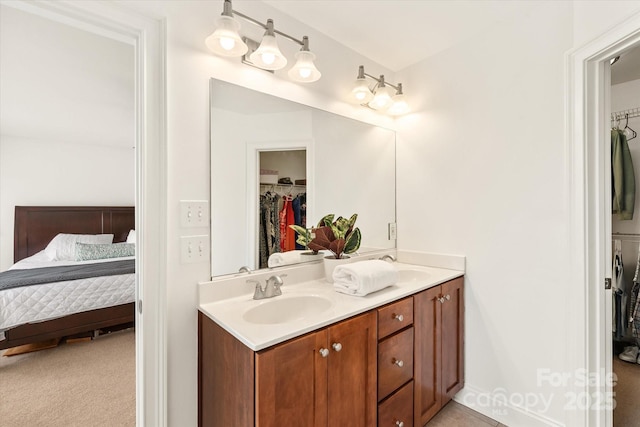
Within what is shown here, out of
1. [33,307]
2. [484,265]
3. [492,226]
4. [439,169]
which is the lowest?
[33,307]

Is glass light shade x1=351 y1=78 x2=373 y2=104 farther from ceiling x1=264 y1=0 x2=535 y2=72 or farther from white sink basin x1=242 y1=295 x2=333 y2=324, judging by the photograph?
white sink basin x1=242 y1=295 x2=333 y2=324

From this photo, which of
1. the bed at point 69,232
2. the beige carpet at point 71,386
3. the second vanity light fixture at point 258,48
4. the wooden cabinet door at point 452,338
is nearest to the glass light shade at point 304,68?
the second vanity light fixture at point 258,48

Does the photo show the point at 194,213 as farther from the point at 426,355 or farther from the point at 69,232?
the point at 69,232

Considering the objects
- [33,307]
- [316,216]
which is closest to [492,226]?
[316,216]

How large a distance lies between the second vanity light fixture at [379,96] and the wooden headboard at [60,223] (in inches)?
166

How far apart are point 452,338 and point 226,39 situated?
198 centimetres

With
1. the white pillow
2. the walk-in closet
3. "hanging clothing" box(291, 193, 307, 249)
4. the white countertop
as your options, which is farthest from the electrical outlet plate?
the white pillow

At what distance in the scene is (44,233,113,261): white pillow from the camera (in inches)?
141

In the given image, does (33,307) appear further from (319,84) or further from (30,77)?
(319,84)

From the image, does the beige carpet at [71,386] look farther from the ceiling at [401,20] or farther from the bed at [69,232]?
the ceiling at [401,20]

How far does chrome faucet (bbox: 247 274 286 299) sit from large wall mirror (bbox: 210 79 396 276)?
0.53ft

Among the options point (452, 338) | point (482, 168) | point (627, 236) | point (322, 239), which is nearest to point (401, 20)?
point (482, 168)

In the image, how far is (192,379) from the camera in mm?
1267

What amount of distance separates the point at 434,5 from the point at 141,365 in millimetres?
A: 2206
